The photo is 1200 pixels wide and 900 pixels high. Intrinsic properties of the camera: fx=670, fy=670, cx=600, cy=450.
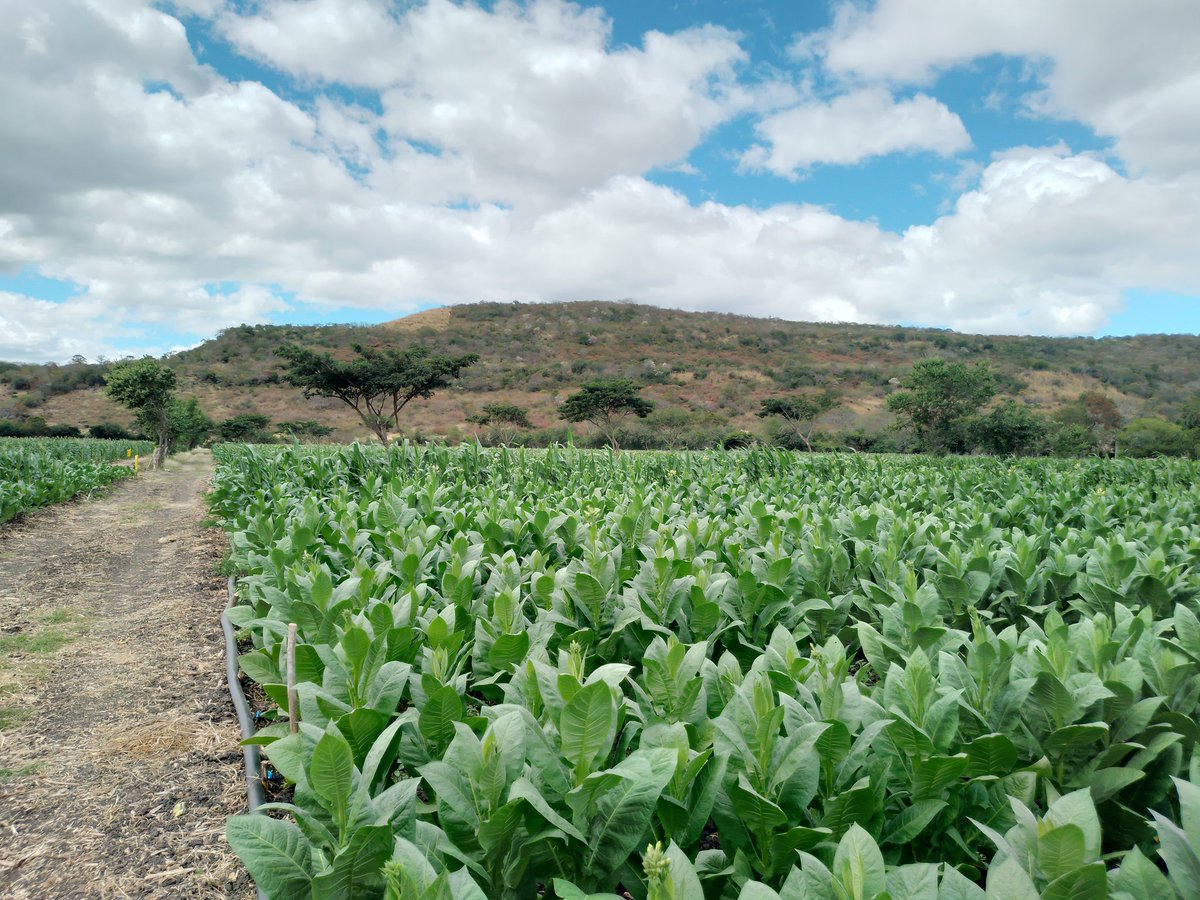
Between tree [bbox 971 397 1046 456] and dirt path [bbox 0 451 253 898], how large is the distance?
1577 inches

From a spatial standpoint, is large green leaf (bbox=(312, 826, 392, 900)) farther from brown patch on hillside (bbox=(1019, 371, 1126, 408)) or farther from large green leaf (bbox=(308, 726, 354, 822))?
brown patch on hillside (bbox=(1019, 371, 1126, 408))

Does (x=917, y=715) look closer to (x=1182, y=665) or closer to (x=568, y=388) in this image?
(x=1182, y=665)

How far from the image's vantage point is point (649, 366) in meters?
75.5

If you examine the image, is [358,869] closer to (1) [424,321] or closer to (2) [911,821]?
(2) [911,821]

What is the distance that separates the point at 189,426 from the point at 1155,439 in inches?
2592

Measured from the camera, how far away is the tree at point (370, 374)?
39.2 m

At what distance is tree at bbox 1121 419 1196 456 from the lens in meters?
34.7

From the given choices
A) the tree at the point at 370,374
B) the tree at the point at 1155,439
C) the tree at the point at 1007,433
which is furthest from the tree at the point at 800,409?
the tree at the point at 370,374

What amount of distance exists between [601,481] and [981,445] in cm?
3746

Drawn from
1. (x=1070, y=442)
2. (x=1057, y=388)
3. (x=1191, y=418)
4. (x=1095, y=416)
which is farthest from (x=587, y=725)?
(x=1057, y=388)

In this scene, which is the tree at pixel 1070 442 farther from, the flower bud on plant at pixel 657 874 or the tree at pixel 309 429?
the tree at pixel 309 429

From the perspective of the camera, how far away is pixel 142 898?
103 inches

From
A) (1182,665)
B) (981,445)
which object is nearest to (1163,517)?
(1182,665)

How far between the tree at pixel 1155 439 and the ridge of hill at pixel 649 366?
49.3 feet
